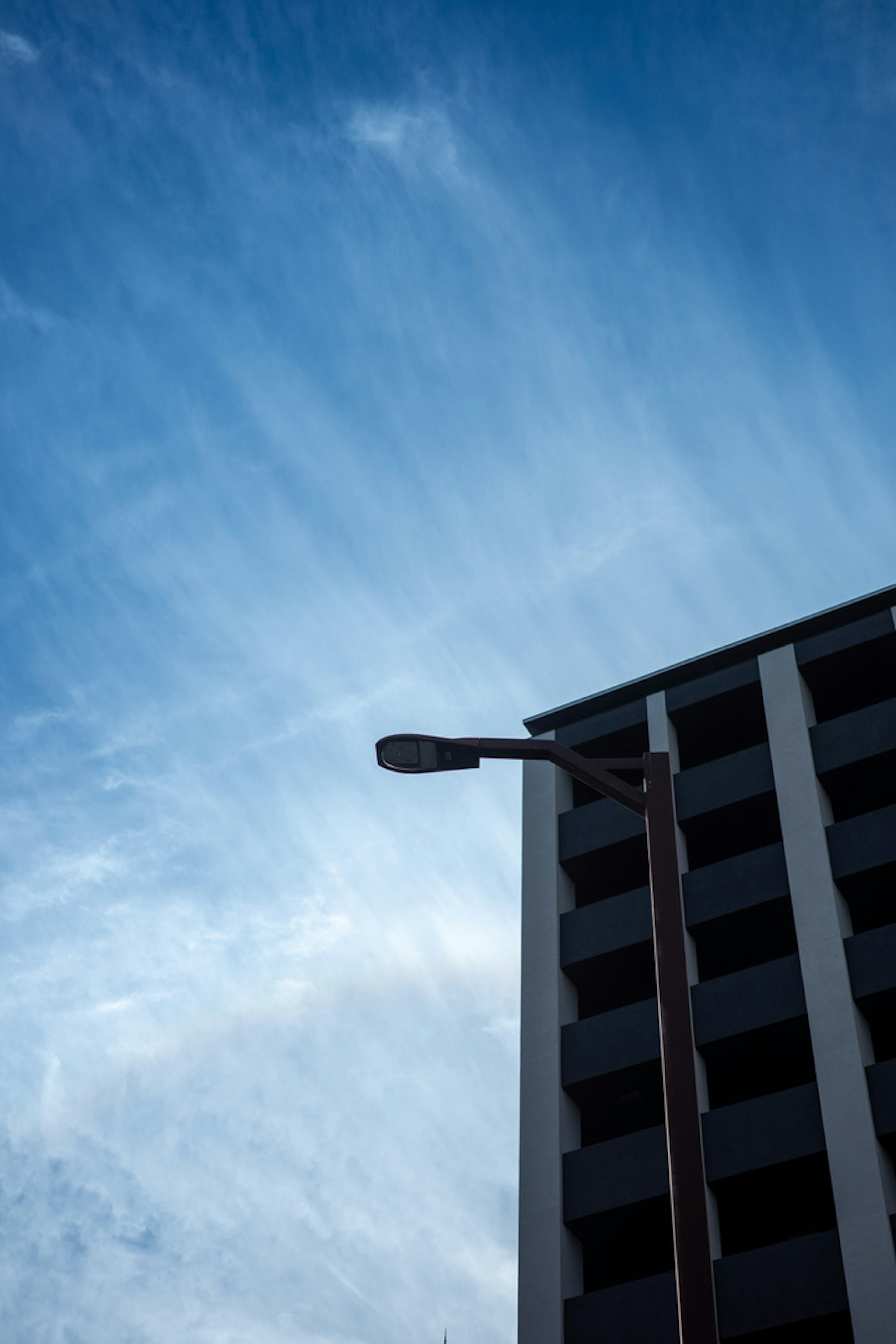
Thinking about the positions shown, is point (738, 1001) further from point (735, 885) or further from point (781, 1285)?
point (781, 1285)

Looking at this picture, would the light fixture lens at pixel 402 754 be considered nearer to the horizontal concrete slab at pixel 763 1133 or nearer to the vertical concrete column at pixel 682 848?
the vertical concrete column at pixel 682 848

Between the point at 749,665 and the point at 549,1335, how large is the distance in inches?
772

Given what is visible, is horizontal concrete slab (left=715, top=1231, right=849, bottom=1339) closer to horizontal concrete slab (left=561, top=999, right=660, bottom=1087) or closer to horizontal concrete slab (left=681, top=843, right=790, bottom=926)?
horizontal concrete slab (left=561, top=999, right=660, bottom=1087)

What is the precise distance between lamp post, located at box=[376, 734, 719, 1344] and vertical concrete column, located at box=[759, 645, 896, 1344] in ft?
68.1

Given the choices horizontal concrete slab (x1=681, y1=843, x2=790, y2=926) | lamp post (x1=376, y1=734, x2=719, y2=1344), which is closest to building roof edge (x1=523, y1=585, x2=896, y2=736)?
horizontal concrete slab (x1=681, y1=843, x2=790, y2=926)

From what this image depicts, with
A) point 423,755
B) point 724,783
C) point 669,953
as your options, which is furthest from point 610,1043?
point 669,953

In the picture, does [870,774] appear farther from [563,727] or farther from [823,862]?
[563,727]

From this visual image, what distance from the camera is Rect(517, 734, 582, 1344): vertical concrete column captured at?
3105 centimetres

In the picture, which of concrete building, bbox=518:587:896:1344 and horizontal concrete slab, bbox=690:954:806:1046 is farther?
horizontal concrete slab, bbox=690:954:806:1046

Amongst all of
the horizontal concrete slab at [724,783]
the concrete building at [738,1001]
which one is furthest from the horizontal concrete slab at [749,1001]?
the horizontal concrete slab at [724,783]

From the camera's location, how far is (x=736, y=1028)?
3284cm

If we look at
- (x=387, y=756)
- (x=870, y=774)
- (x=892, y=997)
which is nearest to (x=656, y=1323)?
(x=892, y=997)

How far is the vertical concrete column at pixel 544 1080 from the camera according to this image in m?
31.0

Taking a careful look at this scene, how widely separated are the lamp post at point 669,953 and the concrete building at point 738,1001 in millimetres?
21702
